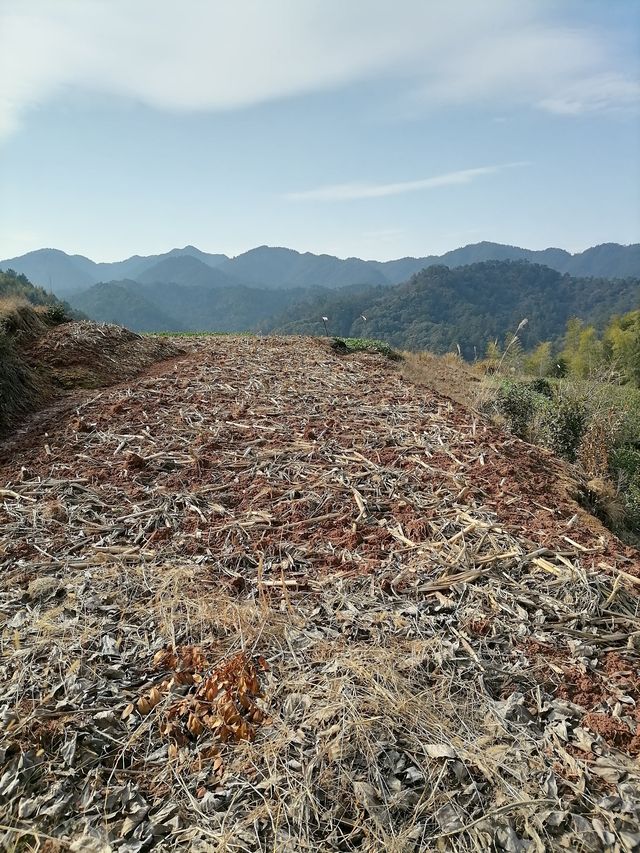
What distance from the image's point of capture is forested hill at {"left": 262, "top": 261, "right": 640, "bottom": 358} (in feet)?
233

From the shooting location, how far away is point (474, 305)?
91.6 m

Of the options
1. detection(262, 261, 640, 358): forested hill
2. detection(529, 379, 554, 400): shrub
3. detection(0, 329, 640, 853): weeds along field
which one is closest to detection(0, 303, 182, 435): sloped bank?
detection(0, 329, 640, 853): weeds along field

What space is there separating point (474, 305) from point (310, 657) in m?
95.8

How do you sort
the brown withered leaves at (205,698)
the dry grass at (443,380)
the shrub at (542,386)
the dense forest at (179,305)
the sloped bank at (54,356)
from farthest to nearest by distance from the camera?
the dense forest at (179,305) → the shrub at (542,386) → the dry grass at (443,380) → the sloped bank at (54,356) → the brown withered leaves at (205,698)

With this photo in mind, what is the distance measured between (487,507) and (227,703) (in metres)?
2.27

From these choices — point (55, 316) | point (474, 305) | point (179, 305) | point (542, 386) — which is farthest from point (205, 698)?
point (179, 305)

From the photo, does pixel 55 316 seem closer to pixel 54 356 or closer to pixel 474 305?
pixel 54 356

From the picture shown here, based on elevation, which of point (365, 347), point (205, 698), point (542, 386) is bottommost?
point (542, 386)

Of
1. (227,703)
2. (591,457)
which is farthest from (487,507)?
(591,457)

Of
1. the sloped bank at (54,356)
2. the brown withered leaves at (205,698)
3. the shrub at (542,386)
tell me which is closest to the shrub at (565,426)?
the sloped bank at (54,356)

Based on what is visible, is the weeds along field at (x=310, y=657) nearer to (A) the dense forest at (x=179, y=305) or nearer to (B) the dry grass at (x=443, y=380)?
(B) the dry grass at (x=443, y=380)

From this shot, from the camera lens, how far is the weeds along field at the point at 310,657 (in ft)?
5.52

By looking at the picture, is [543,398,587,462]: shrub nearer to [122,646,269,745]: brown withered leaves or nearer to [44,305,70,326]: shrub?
[122,646,269,745]: brown withered leaves

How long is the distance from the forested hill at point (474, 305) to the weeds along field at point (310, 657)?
57.0 meters
